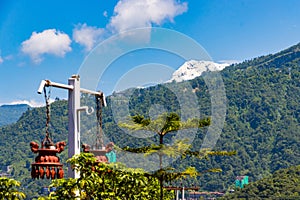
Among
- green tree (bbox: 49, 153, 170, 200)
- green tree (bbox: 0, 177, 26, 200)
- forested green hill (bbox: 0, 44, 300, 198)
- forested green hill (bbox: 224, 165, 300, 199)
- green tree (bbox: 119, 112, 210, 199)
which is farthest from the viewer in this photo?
forested green hill (bbox: 0, 44, 300, 198)

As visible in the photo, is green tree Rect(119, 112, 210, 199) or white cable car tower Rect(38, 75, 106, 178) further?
green tree Rect(119, 112, 210, 199)

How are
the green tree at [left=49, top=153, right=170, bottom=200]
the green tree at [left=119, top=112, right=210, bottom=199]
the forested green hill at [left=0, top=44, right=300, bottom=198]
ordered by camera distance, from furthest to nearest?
1. the forested green hill at [left=0, top=44, right=300, bottom=198]
2. the green tree at [left=119, top=112, right=210, bottom=199]
3. the green tree at [left=49, top=153, right=170, bottom=200]

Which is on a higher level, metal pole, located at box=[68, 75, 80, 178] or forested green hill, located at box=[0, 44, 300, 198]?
forested green hill, located at box=[0, 44, 300, 198]

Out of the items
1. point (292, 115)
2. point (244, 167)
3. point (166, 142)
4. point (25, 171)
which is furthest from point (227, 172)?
point (166, 142)

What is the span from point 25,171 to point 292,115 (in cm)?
6873

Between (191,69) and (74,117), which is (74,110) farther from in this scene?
(191,69)

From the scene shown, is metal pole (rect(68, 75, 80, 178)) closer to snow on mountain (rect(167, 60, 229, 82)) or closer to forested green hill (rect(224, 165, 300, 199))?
snow on mountain (rect(167, 60, 229, 82))

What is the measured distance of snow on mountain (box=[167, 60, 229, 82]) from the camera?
6419 millimetres

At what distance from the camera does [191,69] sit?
6.84 meters

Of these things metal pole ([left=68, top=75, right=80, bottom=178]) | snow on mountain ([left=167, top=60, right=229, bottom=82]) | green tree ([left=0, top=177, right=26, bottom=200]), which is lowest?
green tree ([left=0, top=177, right=26, bottom=200])

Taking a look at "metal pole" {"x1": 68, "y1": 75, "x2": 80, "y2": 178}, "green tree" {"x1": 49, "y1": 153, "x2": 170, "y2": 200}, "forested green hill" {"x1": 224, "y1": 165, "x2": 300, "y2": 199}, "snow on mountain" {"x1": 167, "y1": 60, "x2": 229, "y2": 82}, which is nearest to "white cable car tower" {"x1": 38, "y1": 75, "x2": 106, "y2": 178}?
"metal pole" {"x1": 68, "y1": 75, "x2": 80, "y2": 178}

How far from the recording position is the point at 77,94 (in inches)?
223

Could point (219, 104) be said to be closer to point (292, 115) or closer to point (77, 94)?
point (77, 94)

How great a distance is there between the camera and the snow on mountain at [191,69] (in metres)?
6.42
